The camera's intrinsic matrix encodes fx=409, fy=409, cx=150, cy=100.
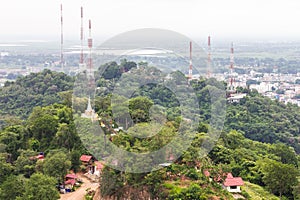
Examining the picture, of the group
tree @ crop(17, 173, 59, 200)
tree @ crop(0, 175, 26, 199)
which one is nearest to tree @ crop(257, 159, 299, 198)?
tree @ crop(17, 173, 59, 200)

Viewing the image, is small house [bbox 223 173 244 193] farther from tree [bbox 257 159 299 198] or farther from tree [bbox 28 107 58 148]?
tree [bbox 28 107 58 148]

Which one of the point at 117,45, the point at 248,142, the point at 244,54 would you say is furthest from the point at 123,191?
the point at 244,54

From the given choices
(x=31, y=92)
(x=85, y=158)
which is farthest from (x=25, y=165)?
(x=31, y=92)

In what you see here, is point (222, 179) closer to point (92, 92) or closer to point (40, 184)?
point (40, 184)

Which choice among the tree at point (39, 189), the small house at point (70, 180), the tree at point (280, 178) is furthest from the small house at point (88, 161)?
the tree at point (280, 178)

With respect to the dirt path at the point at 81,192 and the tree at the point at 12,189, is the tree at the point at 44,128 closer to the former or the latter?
the dirt path at the point at 81,192

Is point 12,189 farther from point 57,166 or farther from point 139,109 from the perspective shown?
point 139,109
